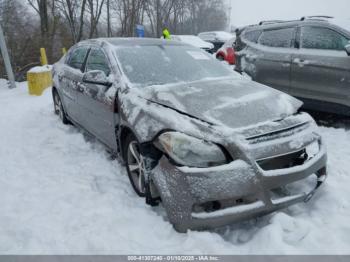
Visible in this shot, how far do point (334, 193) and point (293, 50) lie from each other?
121 inches

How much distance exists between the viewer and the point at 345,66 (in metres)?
4.54

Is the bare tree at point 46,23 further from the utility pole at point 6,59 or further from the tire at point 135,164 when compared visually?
the tire at point 135,164

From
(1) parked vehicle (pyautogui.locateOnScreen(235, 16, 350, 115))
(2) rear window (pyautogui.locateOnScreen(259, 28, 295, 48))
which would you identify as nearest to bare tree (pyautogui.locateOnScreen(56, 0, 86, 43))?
Answer: (2) rear window (pyautogui.locateOnScreen(259, 28, 295, 48))

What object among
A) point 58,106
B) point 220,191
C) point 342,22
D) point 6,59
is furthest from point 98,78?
point 6,59

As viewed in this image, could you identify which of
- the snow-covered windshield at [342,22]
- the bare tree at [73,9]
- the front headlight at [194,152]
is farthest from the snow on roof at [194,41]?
the front headlight at [194,152]

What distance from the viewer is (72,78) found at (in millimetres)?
4660

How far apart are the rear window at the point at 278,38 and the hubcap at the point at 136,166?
370cm

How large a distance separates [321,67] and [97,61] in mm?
3392

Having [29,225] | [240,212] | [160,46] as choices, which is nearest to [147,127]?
[240,212]

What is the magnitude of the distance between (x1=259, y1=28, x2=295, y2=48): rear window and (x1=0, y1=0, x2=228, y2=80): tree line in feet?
38.9

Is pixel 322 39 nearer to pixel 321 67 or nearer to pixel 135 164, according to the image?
pixel 321 67

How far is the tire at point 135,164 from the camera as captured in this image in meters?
3.01

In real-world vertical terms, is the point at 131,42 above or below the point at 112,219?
above

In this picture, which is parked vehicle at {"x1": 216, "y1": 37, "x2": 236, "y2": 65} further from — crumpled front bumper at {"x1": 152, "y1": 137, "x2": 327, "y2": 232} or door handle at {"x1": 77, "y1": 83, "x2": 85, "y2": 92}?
crumpled front bumper at {"x1": 152, "y1": 137, "x2": 327, "y2": 232}
